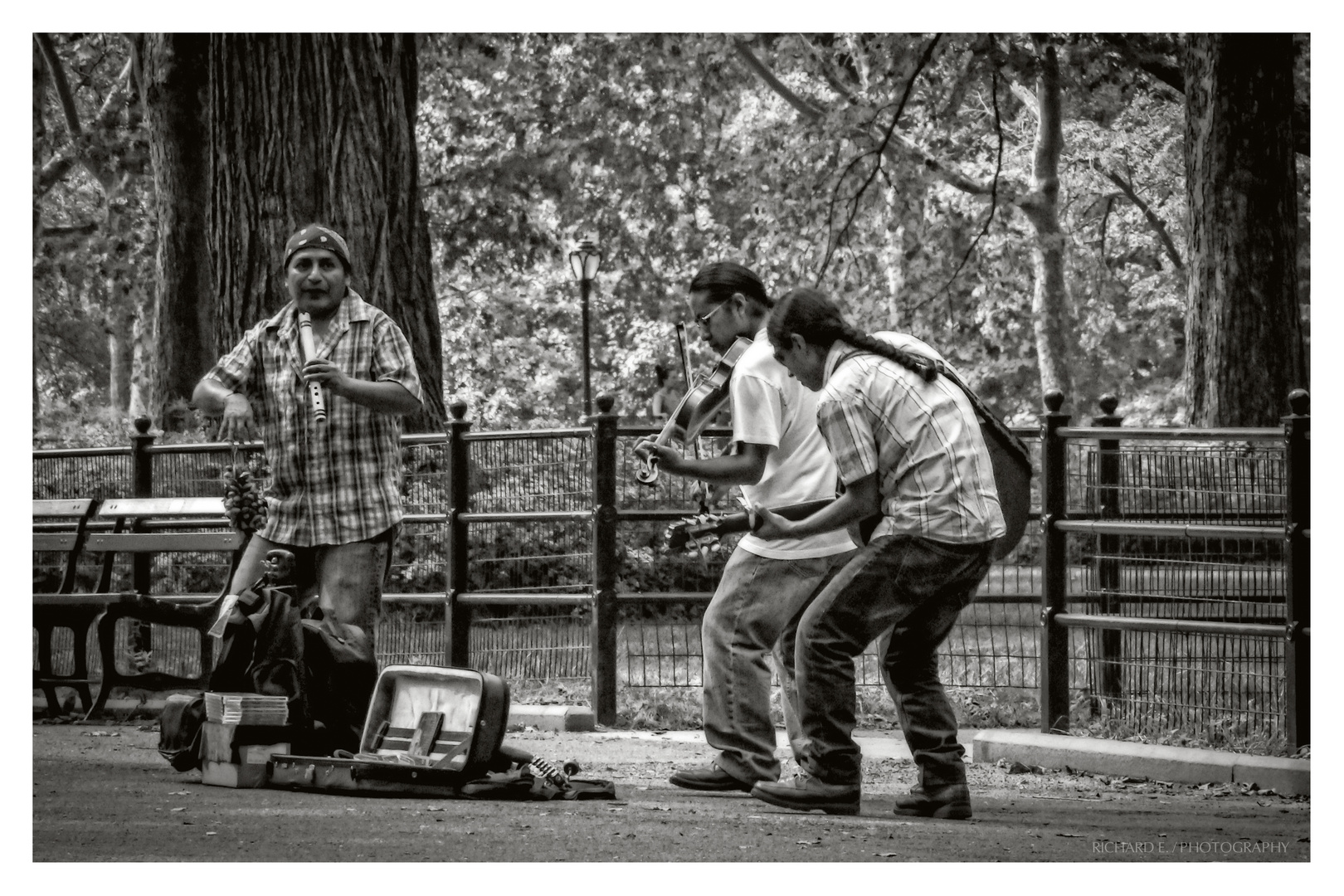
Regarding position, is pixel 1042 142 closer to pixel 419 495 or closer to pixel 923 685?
pixel 419 495

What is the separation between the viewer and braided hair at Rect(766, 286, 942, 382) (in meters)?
4.89

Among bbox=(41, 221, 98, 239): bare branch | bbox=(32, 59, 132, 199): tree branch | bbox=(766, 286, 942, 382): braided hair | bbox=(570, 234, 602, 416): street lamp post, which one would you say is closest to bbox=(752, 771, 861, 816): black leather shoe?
bbox=(766, 286, 942, 382): braided hair

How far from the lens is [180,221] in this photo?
14.8 m

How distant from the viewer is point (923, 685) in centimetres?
498

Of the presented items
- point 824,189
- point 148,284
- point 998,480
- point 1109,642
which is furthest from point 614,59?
point 998,480

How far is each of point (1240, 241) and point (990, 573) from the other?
3.72 m

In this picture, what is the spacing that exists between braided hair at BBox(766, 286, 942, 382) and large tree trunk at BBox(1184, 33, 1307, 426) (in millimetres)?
5953

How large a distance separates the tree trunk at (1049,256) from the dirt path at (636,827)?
16.3 meters

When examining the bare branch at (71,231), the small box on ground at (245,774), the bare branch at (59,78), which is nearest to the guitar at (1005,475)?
the small box on ground at (245,774)

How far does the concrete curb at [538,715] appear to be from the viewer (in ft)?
24.5

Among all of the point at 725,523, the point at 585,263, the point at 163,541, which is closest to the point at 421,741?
the point at 725,523

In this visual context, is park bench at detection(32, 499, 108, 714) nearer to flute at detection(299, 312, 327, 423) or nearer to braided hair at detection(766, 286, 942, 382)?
flute at detection(299, 312, 327, 423)

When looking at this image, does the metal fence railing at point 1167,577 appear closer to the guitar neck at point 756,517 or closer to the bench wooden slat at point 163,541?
the guitar neck at point 756,517

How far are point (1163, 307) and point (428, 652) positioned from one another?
21.0 metres
